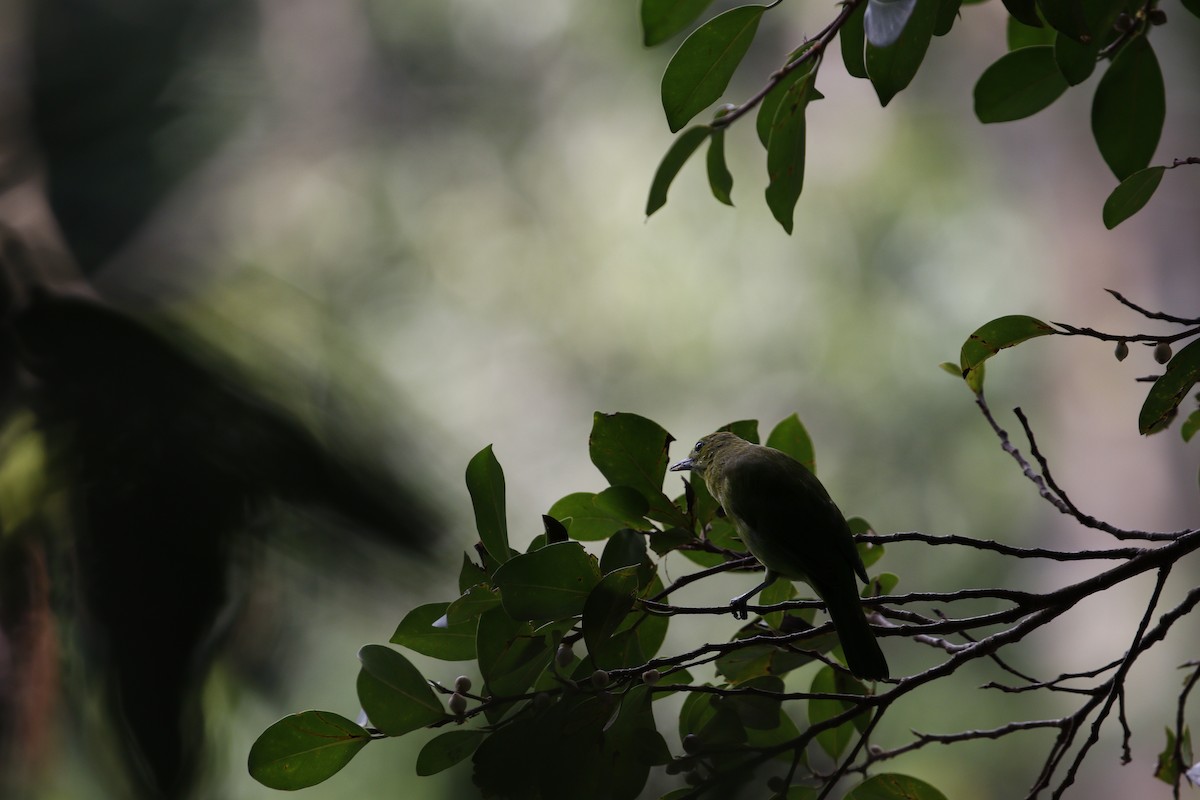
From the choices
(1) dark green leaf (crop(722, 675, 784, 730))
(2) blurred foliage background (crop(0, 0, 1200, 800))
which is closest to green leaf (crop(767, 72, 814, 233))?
(1) dark green leaf (crop(722, 675, 784, 730))

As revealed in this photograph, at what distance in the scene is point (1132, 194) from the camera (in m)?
0.64

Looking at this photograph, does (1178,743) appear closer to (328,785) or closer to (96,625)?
(96,625)

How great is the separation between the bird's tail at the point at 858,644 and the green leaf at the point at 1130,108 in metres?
0.39

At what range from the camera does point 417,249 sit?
2604 millimetres

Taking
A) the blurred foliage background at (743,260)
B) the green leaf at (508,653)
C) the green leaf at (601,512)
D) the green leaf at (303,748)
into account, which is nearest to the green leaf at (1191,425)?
the green leaf at (601,512)

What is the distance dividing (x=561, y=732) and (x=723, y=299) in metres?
2.28

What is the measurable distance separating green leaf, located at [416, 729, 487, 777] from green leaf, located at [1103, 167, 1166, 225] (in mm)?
567

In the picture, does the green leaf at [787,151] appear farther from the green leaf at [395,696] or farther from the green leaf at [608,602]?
Result: the green leaf at [395,696]

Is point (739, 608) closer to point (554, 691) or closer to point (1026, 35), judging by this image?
point (554, 691)

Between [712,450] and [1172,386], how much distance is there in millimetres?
426

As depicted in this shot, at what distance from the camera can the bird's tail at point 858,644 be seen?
0.67 metres

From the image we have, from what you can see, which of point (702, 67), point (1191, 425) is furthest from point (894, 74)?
point (1191, 425)

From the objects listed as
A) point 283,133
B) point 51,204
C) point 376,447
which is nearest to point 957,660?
point 376,447

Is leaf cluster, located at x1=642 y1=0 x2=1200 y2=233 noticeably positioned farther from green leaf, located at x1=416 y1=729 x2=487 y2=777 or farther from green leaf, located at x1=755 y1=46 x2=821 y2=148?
green leaf, located at x1=416 y1=729 x2=487 y2=777
